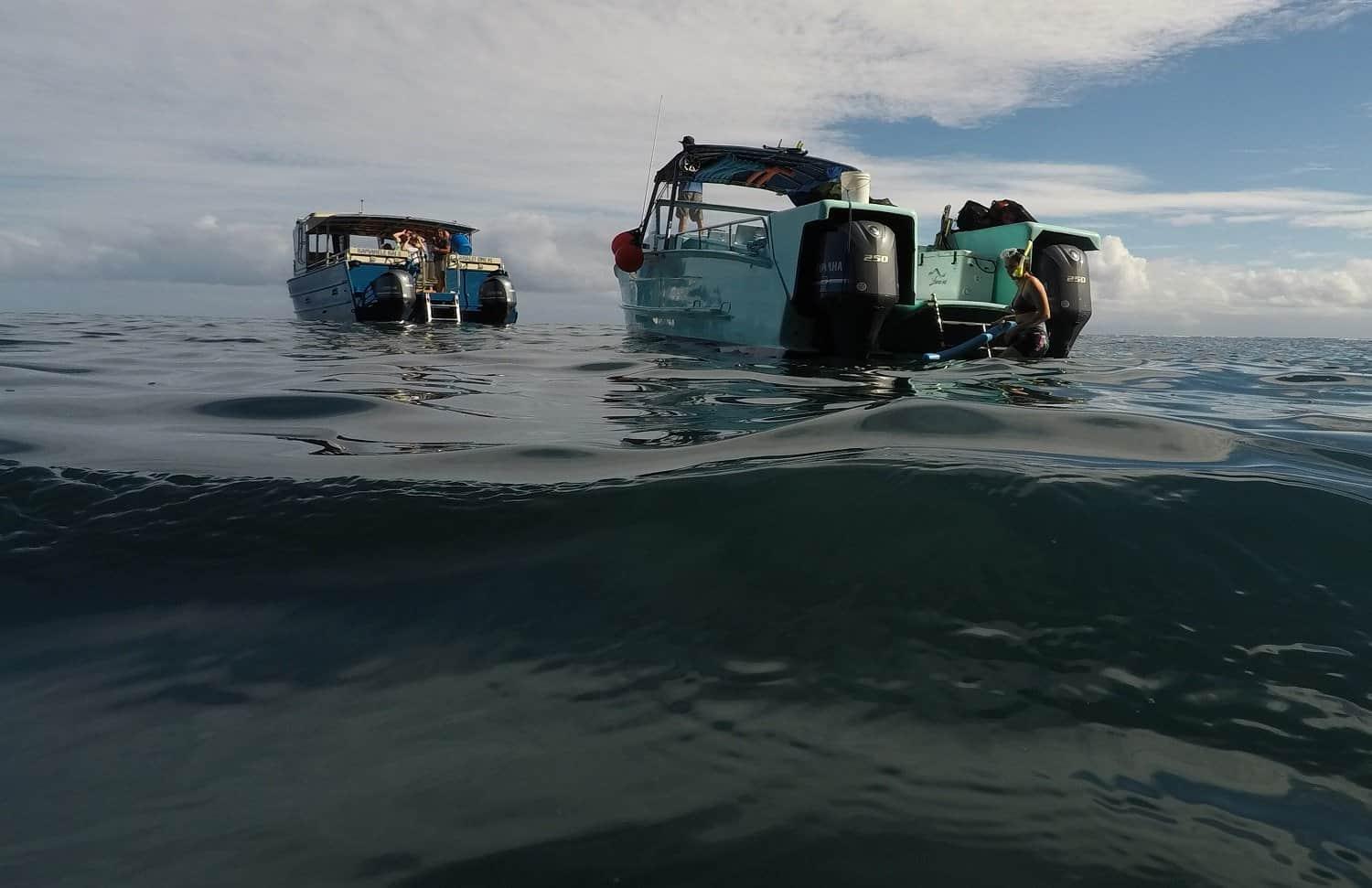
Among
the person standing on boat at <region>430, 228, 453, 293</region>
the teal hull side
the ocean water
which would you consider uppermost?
the person standing on boat at <region>430, 228, 453, 293</region>

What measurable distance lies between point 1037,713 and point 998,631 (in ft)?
0.72

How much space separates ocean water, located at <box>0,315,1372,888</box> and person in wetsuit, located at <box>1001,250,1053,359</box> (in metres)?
6.87

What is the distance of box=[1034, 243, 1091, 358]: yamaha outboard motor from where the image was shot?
9844 mm

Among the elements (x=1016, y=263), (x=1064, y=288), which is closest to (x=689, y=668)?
Result: (x=1016, y=263)

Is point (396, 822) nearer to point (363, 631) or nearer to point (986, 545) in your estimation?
point (363, 631)

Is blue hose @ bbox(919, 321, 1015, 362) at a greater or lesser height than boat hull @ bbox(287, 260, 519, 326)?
lesser

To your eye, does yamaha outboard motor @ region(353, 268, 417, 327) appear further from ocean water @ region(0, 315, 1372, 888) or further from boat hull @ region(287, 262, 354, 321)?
ocean water @ region(0, 315, 1372, 888)

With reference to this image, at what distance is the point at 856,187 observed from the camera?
9.09 meters

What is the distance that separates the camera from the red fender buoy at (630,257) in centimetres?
1294

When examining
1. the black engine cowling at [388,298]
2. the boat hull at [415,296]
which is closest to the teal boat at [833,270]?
the black engine cowling at [388,298]

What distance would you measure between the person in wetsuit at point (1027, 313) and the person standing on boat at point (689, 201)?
15.0 ft

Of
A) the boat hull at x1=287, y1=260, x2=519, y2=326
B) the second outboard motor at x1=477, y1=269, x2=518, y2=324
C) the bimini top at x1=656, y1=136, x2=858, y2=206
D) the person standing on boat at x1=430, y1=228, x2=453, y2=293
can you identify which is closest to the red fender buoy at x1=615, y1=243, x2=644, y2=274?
the bimini top at x1=656, y1=136, x2=858, y2=206

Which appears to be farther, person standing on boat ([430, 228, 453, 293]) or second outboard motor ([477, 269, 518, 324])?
person standing on boat ([430, 228, 453, 293])

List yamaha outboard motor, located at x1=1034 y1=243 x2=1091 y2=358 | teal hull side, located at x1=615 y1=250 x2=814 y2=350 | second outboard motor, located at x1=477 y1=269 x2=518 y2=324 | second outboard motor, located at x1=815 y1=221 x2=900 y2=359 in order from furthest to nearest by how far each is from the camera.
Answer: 1. second outboard motor, located at x1=477 y1=269 x2=518 y2=324
2. yamaha outboard motor, located at x1=1034 y1=243 x2=1091 y2=358
3. teal hull side, located at x1=615 y1=250 x2=814 y2=350
4. second outboard motor, located at x1=815 y1=221 x2=900 y2=359
